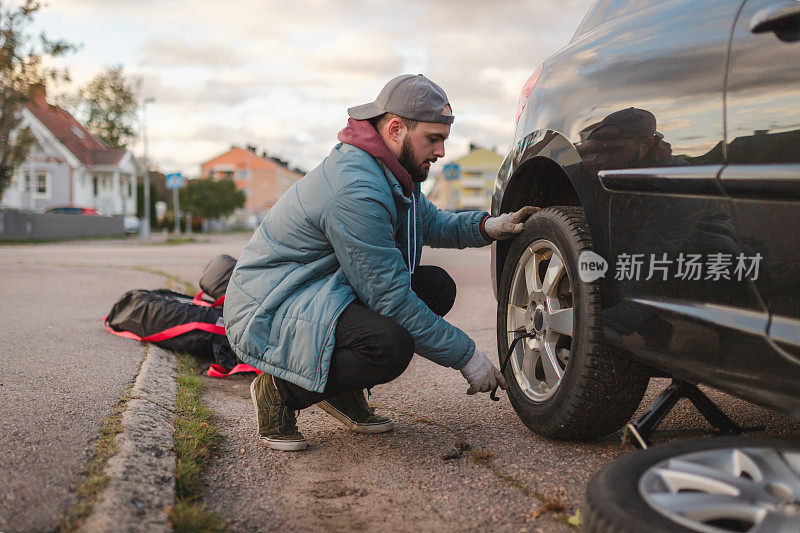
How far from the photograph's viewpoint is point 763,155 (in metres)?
1.82

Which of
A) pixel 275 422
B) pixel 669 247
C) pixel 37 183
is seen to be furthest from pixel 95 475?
pixel 37 183

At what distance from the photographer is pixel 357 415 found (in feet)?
10.2

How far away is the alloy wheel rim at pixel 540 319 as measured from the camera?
2718mm

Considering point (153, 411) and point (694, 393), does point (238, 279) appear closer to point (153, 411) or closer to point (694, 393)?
point (153, 411)

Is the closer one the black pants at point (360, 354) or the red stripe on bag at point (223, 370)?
the black pants at point (360, 354)

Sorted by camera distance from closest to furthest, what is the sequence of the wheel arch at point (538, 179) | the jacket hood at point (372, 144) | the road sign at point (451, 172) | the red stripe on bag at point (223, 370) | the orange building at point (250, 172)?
the wheel arch at point (538, 179)
the jacket hood at point (372, 144)
the red stripe on bag at point (223, 370)
the road sign at point (451, 172)
the orange building at point (250, 172)

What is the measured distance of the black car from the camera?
180 centimetres

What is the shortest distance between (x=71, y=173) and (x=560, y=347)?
1869 inches

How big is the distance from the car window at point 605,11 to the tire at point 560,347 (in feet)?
2.49

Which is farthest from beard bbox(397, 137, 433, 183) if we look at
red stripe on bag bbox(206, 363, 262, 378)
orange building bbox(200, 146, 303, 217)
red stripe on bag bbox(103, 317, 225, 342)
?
orange building bbox(200, 146, 303, 217)

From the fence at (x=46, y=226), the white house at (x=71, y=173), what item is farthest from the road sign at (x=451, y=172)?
the white house at (x=71, y=173)

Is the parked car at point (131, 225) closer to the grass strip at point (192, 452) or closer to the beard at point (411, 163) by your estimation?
the grass strip at point (192, 452)

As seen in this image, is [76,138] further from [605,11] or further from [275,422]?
[605,11]

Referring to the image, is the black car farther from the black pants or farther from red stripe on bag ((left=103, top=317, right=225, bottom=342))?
red stripe on bag ((left=103, top=317, right=225, bottom=342))
